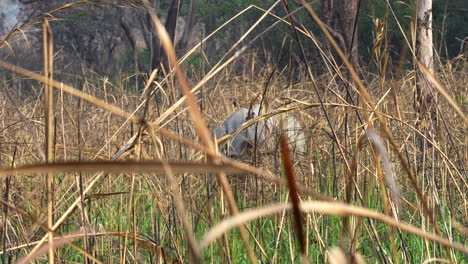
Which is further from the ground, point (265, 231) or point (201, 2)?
point (201, 2)

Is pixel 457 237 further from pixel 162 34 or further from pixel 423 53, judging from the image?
pixel 423 53

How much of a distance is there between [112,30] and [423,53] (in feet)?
42.5

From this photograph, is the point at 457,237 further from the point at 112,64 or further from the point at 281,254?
the point at 112,64

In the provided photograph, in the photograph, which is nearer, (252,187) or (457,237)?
(457,237)

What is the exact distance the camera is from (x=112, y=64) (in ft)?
49.4

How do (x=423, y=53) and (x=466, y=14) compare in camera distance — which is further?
(x=466, y=14)

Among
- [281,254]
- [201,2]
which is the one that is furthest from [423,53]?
[201,2]

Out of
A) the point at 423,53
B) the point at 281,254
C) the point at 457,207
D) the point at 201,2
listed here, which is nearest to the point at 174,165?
the point at 281,254

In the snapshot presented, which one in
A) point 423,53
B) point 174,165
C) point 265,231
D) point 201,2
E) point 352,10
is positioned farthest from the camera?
point 201,2

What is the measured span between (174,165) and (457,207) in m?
2.15

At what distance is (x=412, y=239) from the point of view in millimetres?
2027

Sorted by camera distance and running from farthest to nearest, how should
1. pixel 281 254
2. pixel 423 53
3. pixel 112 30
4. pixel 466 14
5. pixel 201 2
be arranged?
pixel 112 30 < pixel 201 2 < pixel 466 14 < pixel 423 53 < pixel 281 254

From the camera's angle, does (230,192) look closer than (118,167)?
No

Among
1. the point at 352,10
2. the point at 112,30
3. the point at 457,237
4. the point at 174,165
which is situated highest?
the point at 112,30
